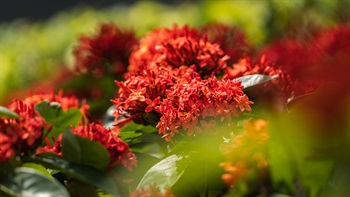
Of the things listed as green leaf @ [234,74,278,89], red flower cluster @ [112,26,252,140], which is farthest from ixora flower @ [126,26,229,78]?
green leaf @ [234,74,278,89]

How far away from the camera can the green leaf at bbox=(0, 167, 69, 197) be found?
86 cm

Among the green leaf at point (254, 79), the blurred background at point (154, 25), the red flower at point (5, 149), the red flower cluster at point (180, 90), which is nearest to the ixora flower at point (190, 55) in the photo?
the red flower cluster at point (180, 90)

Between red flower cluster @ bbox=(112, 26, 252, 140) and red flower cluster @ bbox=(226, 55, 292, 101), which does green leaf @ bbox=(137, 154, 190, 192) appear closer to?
red flower cluster @ bbox=(112, 26, 252, 140)

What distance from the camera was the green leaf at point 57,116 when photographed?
48.6 inches

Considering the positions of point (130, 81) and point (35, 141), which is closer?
point (35, 141)

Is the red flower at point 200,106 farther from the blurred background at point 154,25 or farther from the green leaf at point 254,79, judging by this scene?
the blurred background at point 154,25

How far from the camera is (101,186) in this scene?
94 cm

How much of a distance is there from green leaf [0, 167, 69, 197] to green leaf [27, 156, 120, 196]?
5 cm

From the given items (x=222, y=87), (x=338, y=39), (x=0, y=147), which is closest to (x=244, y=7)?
(x=338, y=39)

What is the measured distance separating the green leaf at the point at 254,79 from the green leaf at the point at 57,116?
12.6 inches

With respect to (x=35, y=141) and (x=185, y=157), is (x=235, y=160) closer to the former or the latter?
(x=185, y=157)

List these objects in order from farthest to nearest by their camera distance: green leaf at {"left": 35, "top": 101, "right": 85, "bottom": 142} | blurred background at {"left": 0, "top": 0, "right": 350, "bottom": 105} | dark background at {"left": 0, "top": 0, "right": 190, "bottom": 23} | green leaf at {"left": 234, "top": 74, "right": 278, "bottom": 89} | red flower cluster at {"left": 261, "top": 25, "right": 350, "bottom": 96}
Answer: dark background at {"left": 0, "top": 0, "right": 190, "bottom": 23}
blurred background at {"left": 0, "top": 0, "right": 350, "bottom": 105}
red flower cluster at {"left": 261, "top": 25, "right": 350, "bottom": 96}
green leaf at {"left": 35, "top": 101, "right": 85, "bottom": 142}
green leaf at {"left": 234, "top": 74, "right": 278, "bottom": 89}

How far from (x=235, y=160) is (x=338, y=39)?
82 centimetres

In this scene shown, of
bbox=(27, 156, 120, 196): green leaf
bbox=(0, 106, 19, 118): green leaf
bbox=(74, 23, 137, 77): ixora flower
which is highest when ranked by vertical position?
bbox=(0, 106, 19, 118): green leaf
